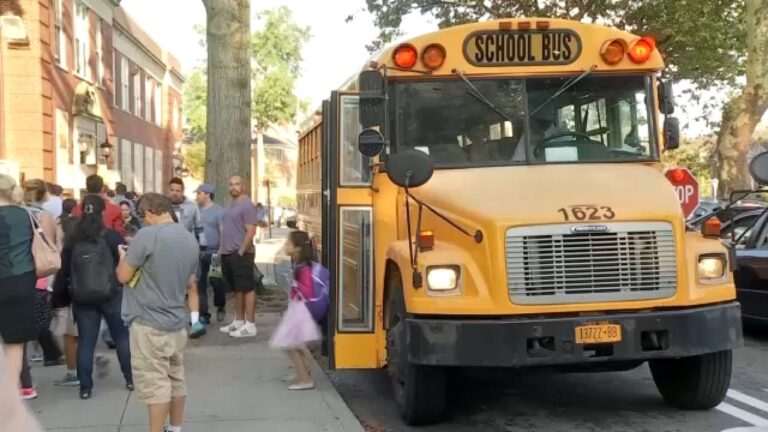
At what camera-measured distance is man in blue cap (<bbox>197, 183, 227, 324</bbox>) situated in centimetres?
973

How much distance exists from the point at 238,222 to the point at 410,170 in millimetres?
4156

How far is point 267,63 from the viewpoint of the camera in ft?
167

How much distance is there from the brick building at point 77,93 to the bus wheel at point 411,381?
37.9ft

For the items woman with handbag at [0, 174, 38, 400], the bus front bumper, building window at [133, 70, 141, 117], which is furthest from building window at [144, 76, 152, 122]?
the bus front bumper

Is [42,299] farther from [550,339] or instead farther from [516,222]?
[550,339]

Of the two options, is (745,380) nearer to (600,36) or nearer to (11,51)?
(600,36)

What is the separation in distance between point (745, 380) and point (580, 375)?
1399 mm

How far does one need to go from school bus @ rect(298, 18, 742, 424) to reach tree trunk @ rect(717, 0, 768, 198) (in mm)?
15353

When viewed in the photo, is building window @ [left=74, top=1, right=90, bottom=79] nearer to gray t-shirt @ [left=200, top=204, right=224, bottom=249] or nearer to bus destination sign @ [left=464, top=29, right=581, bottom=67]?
gray t-shirt @ [left=200, top=204, right=224, bottom=249]

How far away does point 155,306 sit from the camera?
4.83 m

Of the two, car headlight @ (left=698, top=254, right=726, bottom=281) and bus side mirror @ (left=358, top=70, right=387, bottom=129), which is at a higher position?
bus side mirror @ (left=358, top=70, right=387, bottom=129)

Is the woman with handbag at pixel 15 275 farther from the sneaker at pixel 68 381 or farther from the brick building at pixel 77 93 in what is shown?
the brick building at pixel 77 93

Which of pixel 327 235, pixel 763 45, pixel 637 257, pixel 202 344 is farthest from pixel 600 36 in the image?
pixel 763 45

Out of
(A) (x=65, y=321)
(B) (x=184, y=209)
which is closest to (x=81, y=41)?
(B) (x=184, y=209)
